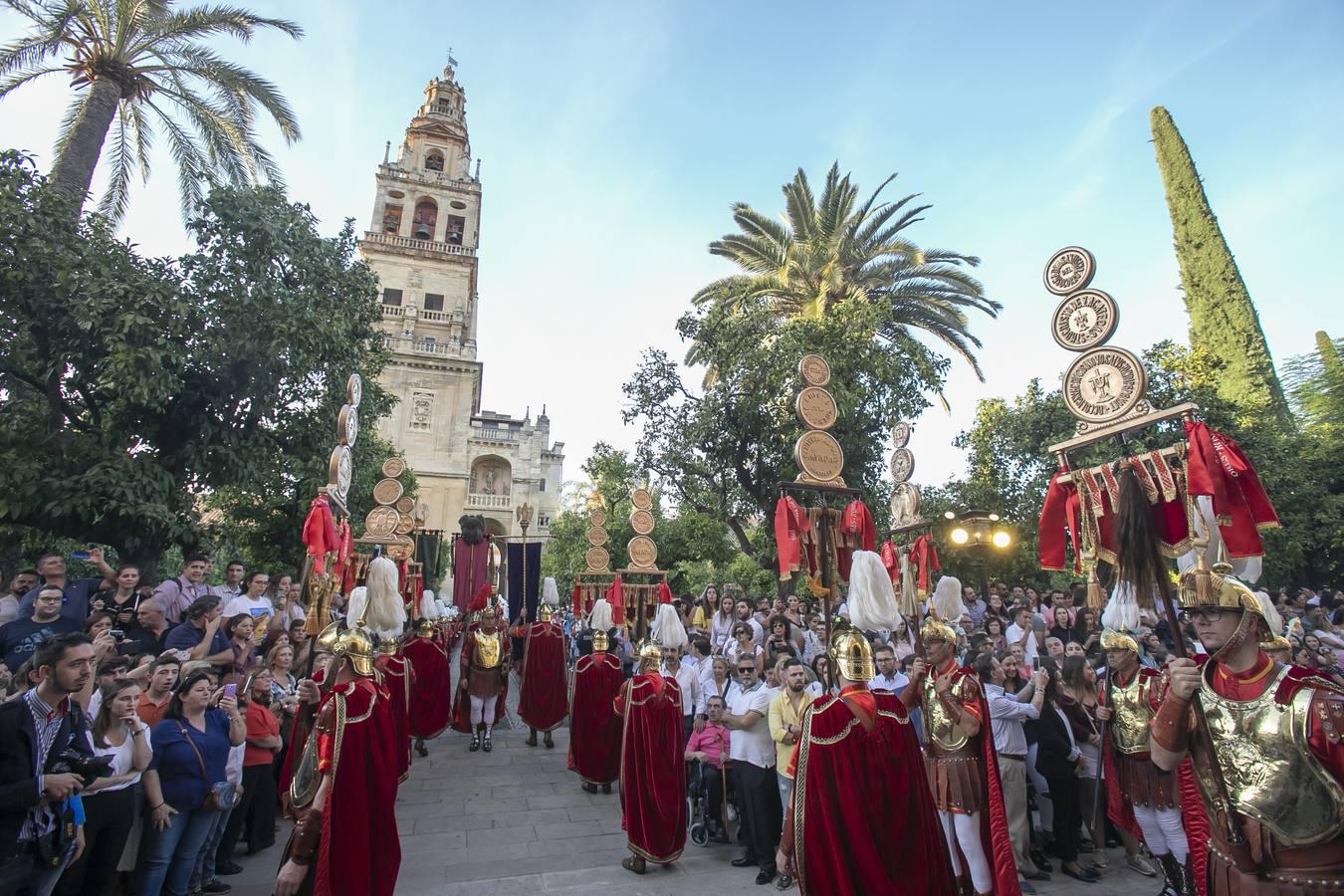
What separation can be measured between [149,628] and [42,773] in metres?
3.50

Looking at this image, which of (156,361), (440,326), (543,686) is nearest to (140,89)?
(156,361)

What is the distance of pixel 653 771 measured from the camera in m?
6.15

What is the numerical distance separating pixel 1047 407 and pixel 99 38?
871 inches

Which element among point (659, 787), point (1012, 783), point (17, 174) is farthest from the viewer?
point (17, 174)

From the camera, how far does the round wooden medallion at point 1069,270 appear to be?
18.0 feet

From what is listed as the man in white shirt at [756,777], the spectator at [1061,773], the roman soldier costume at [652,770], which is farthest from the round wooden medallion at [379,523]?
the spectator at [1061,773]

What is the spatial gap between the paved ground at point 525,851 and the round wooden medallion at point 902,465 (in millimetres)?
4481

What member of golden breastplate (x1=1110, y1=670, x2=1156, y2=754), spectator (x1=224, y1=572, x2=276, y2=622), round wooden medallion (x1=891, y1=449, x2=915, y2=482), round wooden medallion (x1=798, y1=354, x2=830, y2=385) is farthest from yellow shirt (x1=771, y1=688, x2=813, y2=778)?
spectator (x1=224, y1=572, x2=276, y2=622)

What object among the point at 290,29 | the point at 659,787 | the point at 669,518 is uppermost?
the point at 290,29

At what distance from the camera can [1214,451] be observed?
4465 millimetres

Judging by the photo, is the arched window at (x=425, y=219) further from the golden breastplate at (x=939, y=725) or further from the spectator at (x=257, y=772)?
the golden breastplate at (x=939, y=725)

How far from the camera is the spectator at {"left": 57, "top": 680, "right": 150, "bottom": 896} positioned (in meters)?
4.05

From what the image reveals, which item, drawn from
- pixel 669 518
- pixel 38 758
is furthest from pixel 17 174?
pixel 669 518

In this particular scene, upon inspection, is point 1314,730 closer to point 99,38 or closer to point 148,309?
point 148,309
